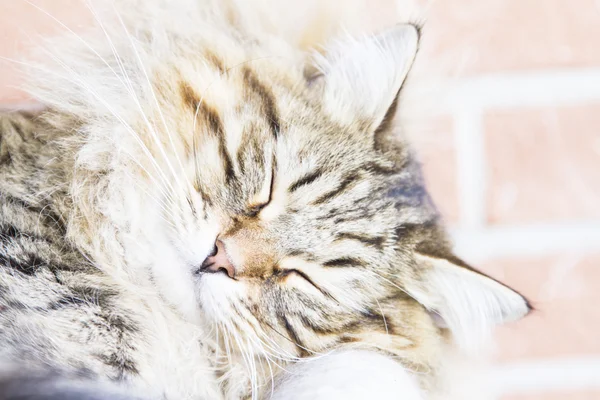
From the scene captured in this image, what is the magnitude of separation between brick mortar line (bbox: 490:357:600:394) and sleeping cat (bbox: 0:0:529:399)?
0.22 m

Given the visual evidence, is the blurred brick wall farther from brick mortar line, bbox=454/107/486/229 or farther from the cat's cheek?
the cat's cheek

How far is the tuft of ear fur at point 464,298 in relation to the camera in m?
0.61

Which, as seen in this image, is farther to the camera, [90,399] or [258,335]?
[258,335]

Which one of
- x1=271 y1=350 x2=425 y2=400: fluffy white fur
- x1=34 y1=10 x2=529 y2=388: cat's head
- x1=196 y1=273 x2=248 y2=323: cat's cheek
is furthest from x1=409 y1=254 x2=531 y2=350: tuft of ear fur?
x1=196 y1=273 x2=248 y2=323: cat's cheek

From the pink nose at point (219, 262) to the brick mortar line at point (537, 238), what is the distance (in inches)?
15.0

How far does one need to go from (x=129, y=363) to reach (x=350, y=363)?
227 millimetres

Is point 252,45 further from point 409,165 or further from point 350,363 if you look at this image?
point 350,363

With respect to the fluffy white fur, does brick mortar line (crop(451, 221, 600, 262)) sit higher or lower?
higher

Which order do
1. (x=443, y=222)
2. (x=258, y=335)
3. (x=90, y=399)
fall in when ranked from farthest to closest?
1. (x=443, y=222)
2. (x=258, y=335)
3. (x=90, y=399)

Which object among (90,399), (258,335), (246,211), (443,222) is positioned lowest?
(90,399)

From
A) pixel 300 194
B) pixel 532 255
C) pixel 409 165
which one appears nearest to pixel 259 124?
pixel 300 194

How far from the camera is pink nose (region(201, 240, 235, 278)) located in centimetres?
57

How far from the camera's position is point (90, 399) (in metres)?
0.48

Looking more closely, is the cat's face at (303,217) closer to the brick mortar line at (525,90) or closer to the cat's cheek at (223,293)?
the cat's cheek at (223,293)
